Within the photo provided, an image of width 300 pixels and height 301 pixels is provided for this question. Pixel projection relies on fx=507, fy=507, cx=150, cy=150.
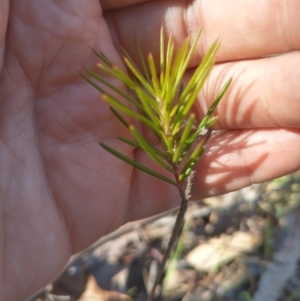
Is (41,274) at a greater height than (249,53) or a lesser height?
lesser

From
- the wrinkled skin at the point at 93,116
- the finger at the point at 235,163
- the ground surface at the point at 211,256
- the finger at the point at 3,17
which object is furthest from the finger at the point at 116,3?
the ground surface at the point at 211,256

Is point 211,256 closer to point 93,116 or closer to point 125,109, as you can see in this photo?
point 93,116

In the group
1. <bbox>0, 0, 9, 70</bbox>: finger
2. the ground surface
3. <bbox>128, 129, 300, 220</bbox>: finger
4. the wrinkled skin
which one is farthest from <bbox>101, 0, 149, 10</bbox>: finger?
the ground surface

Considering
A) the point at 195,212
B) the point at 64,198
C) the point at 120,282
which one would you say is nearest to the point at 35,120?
the point at 64,198

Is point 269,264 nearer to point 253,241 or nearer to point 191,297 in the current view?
point 253,241

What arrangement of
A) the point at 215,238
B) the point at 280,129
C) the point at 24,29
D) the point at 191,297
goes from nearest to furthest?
the point at 24,29, the point at 280,129, the point at 191,297, the point at 215,238

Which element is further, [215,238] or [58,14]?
[215,238]

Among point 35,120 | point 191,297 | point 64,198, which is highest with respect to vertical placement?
point 35,120
